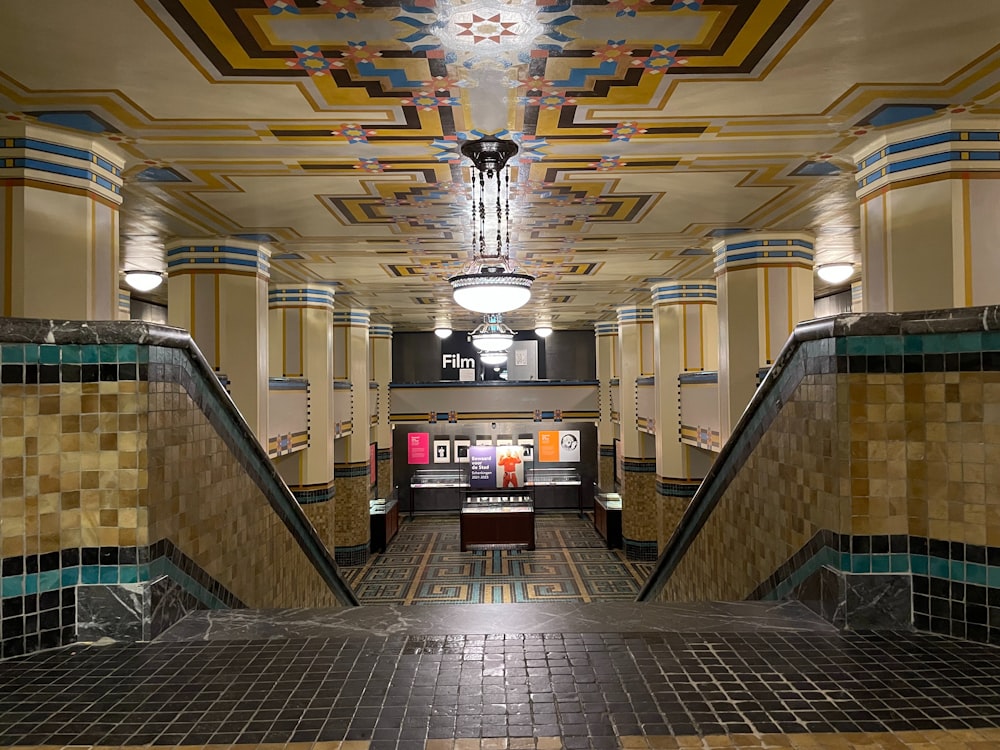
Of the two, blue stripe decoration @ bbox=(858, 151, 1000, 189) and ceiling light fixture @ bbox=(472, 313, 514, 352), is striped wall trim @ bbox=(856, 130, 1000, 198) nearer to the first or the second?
blue stripe decoration @ bbox=(858, 151, 1000, 189)

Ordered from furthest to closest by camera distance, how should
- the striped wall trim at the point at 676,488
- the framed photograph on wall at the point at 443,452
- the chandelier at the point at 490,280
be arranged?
the framed photograph on wall at the point at 443,452, the striped wall trim at the point at 676,488, the chandelier at the point at 490,280

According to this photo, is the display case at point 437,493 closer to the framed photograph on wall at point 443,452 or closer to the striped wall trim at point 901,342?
the framed photograph on wall at point 443,452

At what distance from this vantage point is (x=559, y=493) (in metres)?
21.1

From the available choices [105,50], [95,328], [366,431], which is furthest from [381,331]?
[95,328]

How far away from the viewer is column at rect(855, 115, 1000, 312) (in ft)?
17.1

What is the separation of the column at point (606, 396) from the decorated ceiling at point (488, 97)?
10.8 meters

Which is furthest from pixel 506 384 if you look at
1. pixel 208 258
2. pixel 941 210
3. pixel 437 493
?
pixel 941 210

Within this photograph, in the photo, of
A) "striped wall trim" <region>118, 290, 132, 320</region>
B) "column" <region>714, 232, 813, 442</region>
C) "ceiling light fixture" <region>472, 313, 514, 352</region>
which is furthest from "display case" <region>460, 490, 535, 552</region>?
"striped wall trim" <region>118, 290, 132, 320</region>

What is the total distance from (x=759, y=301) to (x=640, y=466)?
22.9 feet

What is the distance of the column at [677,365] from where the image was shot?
40.6 ft

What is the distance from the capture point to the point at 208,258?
28.0 feet

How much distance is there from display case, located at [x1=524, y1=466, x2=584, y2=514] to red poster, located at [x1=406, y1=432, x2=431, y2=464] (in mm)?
3103

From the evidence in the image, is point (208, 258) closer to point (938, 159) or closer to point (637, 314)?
point (938, 159)

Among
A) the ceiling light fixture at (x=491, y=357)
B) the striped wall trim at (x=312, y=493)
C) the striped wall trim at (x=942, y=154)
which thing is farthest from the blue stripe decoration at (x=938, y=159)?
the ceiling light fixture at (x=491, y=357)
